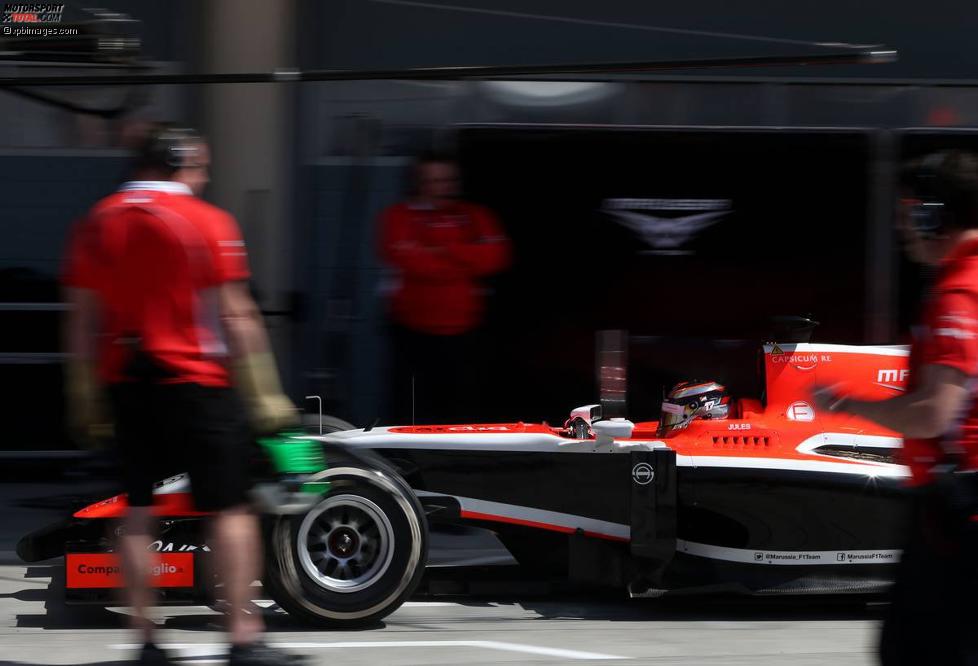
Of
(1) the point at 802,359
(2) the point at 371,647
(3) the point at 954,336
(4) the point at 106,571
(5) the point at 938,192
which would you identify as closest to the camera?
(3) the point at 954,336

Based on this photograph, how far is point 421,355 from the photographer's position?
764 centimetres

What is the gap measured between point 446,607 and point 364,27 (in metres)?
3.90

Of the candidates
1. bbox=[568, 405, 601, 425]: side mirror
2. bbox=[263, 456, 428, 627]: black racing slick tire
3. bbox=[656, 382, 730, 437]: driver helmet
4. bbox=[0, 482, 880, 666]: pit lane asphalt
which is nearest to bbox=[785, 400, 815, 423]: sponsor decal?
bbox=[656, 382, 730, 437]: driver helmet

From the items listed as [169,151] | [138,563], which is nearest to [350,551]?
[138,563]

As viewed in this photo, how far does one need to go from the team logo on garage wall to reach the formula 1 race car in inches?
104

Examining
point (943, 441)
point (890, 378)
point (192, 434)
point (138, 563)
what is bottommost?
point (138, 563)

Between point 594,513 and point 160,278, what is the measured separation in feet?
6.93

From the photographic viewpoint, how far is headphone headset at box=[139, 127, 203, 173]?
12.6ft

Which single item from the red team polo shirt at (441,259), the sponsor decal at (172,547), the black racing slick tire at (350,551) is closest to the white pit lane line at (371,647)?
the black racing slick tire at (350,551)

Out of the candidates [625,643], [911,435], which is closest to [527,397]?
[625,643]

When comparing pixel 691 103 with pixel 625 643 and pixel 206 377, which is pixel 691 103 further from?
pixel 206 377

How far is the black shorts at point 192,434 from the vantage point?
3709 mm

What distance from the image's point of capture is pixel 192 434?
12.2 ft

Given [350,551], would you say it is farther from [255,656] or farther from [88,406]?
[88,406]
